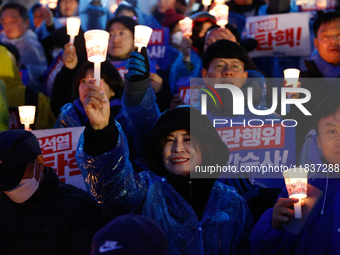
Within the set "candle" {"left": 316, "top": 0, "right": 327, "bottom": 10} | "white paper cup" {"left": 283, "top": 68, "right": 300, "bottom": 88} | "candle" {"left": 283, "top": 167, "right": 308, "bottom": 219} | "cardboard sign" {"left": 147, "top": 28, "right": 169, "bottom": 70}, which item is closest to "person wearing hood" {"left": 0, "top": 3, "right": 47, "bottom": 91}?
"cardboard sign" {"left": 147, "top": 28, "right": 169, "bottom": 70}

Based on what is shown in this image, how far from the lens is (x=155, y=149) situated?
3205mm

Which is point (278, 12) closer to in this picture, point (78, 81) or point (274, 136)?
point (274, 136)

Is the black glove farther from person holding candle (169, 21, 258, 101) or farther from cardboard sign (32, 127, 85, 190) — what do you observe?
person holding candle (169, 21, 258, 101)

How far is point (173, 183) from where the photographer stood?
304cm

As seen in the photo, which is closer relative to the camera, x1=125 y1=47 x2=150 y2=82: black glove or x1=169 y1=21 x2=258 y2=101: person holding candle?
x1=125 y1=47 x2=150 y2=82: black glove

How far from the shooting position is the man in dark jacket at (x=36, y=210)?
2.82 meters

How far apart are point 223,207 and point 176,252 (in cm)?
47

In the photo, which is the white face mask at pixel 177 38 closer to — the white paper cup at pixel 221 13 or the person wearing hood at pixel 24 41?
the white paper cup at pixel 221 13

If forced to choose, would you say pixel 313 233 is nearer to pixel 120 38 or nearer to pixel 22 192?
pixel 22 192

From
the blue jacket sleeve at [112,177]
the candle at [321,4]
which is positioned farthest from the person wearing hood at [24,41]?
the candle at [321,4]

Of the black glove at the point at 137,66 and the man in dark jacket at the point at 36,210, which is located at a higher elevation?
the black glove at the point at 137,66

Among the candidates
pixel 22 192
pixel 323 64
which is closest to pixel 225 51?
pixel 323 64

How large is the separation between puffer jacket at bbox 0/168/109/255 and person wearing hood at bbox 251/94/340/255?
110 cm

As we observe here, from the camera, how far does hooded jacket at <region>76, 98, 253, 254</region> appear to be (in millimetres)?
2514
